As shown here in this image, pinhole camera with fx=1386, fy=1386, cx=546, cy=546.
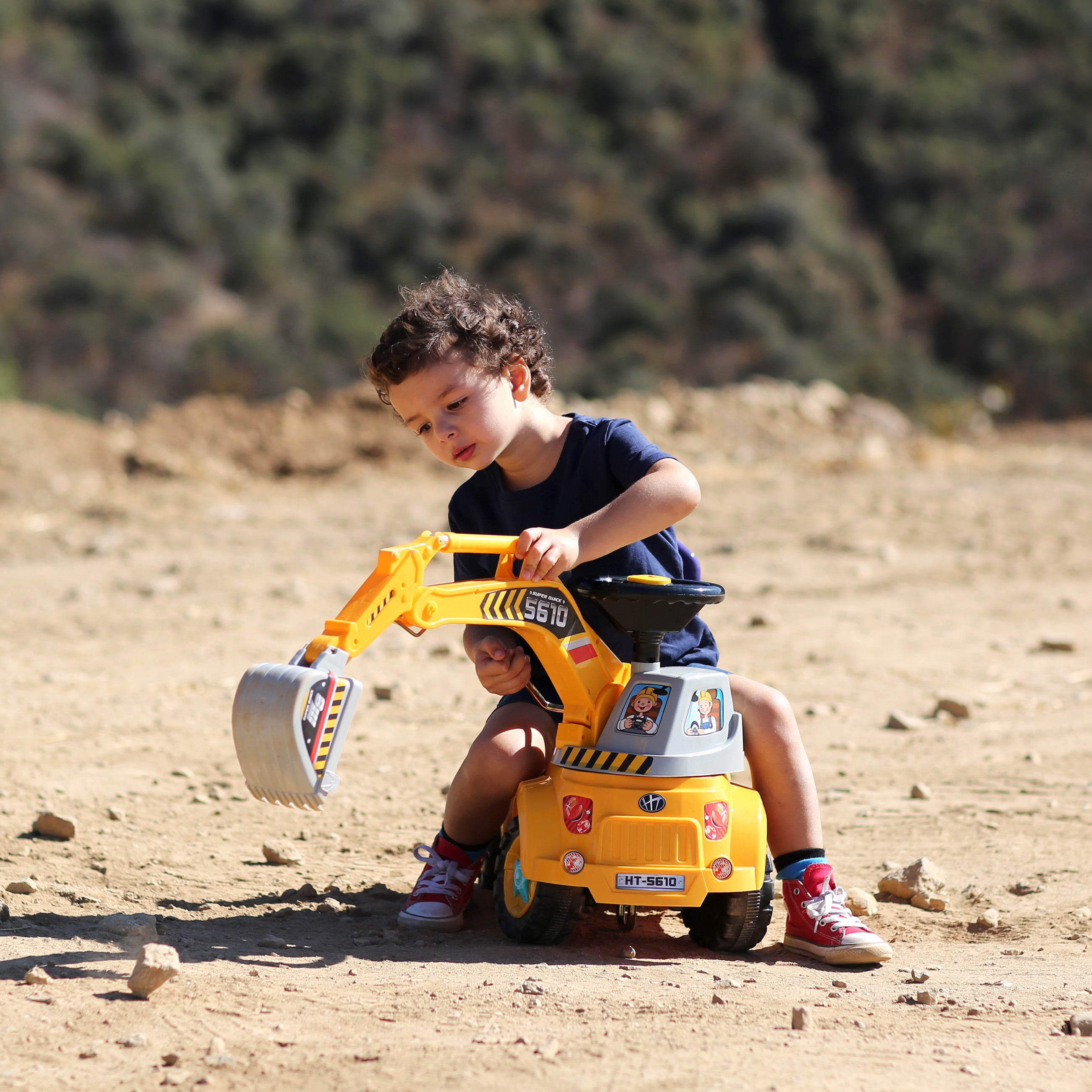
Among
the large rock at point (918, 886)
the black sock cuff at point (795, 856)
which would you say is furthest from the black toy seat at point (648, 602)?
the large rock at point (918, 886)

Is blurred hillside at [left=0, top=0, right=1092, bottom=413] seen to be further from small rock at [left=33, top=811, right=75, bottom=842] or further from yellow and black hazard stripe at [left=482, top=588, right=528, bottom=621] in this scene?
yellow and black hazard stripe at [left=482, top=588, right=528, bottom=621]

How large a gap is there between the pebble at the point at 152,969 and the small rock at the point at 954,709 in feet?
9.84

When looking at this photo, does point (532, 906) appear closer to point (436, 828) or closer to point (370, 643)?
point (370, 643)

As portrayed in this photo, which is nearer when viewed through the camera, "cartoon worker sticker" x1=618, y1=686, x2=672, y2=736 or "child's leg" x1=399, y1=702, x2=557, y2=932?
"cartoon worker sticker" x1=618, y1=686, x2=672, y2=736

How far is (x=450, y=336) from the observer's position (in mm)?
2682

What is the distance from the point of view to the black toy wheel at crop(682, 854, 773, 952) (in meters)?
2.62

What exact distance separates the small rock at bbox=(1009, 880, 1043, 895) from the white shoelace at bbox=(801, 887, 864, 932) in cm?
59

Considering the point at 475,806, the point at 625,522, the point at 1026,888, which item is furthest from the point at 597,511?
the point at 1026,888

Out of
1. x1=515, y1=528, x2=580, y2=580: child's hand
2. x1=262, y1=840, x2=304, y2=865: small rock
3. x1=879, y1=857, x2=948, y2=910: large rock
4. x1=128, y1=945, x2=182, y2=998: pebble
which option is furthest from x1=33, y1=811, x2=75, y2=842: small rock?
x1=879, y1=857, x2=948, y2=910: large rock

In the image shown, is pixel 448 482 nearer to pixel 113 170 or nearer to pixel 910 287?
pixel 113 170

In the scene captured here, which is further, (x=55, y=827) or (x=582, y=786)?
(x=55, y=827)

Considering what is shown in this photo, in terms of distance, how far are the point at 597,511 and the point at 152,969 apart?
118cm

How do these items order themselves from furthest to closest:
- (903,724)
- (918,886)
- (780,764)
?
1. (903,724)
2. (918,886)
3. (780,764)

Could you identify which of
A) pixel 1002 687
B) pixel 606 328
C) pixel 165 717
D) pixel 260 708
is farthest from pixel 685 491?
pixel 606 328
